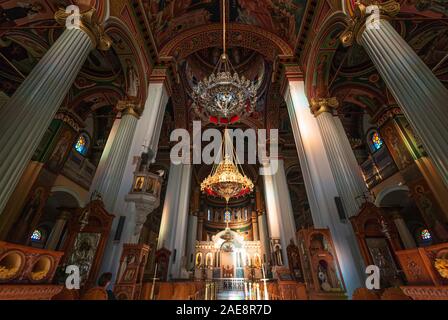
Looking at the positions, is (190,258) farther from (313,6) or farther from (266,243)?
(313,6)

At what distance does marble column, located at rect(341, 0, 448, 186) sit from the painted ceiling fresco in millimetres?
4224

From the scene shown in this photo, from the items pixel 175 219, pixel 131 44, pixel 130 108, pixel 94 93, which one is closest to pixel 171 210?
pixel 175 219

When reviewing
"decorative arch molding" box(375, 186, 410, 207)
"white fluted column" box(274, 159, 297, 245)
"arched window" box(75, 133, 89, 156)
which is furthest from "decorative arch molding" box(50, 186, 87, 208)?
"decorative arch molding" box(375, 186, 410, 207)

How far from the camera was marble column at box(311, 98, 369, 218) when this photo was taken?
5.28m

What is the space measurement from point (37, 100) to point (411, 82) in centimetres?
668

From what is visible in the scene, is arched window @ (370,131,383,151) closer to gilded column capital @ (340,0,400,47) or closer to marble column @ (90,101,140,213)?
gilded column capital @ (340,0,400,47)

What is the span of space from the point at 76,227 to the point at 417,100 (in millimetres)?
7278

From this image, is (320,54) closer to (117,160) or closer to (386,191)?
(117,160)

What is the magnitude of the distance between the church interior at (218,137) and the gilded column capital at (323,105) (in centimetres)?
4

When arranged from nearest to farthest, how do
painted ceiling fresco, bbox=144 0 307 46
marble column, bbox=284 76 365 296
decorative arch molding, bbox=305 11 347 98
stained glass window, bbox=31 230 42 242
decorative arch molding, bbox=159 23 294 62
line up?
marble column, bbox=284 76 365 296 → decorative arch molding, bbox=305 11 347 98 → painted ceiling fresco, bbox=144 0 307 46 → decorative arch molding, bbox=159 23 294 62 → stained glass window, bbox=31 230 42 242

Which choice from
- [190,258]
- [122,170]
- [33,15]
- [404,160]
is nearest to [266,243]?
[190,258]

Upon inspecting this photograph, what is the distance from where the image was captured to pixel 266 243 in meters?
16.2

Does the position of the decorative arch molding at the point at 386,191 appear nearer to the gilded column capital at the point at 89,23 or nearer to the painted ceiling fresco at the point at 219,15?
the painted ceiling fresco at the point at 219,15

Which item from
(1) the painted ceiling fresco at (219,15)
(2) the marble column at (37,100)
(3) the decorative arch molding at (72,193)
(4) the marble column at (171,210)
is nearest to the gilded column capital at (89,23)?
(2) the marble column at (37,100)
